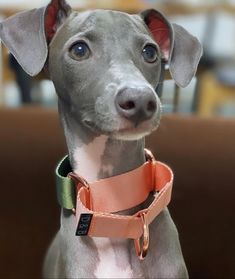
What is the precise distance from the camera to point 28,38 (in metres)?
0.79

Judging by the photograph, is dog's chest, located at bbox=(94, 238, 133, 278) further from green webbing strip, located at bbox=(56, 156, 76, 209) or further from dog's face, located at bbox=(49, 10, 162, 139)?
dog's face, located at bbox=(49, 10, 162, 139)

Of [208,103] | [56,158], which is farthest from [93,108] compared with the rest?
[208,103]

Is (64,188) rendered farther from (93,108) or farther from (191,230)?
(191,230)

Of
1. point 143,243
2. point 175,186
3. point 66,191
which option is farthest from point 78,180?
point 175,186

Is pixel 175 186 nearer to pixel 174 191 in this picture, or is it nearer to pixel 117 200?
pixel 174 191

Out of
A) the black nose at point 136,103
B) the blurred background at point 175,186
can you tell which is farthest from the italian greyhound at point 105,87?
the blurred background at point 175,186

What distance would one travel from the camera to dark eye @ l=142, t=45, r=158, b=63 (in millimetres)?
789

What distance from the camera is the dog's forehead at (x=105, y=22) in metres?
0.77

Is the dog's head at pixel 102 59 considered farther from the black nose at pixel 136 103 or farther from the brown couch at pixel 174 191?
the brown couch at pixel 174 191

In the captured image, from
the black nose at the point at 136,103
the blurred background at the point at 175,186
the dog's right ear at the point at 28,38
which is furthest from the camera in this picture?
the blurred background at the point at 175,186

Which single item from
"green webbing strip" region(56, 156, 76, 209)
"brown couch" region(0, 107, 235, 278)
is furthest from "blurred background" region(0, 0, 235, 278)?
"green webbing strip" region(56, 156, 76, 209)

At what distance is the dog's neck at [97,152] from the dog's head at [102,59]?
1.3 inches

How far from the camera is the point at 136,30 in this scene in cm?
79

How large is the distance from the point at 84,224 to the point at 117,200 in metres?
0.07
